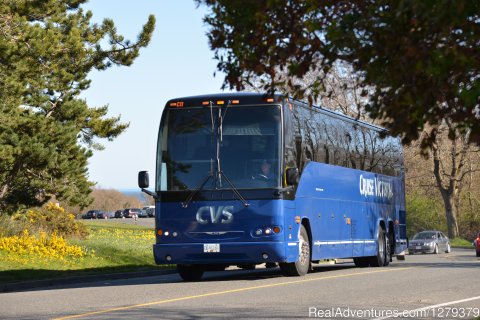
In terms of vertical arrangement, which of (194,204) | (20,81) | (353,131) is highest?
(20,81)

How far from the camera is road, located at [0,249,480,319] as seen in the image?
1391cm

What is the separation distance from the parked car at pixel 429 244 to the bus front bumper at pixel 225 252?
29.8m

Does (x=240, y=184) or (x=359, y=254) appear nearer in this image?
(x=240, y=184)

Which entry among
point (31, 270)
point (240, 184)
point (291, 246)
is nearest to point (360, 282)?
point (291, 246)

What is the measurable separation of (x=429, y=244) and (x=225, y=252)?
100ft

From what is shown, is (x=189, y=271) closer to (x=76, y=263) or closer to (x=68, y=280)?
(x=68, y=280)

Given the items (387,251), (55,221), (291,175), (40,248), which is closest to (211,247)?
(291,175)

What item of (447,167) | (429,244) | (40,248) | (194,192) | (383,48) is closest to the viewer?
(383,48)

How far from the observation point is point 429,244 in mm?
49812

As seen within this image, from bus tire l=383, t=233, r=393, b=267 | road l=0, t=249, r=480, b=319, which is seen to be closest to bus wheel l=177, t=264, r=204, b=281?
road l=0, t=249, r=480, b=319

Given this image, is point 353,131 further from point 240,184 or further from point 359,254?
point 240,184

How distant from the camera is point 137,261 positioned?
30.2 meters

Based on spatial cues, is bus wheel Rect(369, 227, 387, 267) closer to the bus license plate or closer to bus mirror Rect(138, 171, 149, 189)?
the bus license plate

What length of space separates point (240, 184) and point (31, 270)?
21.3 feet
